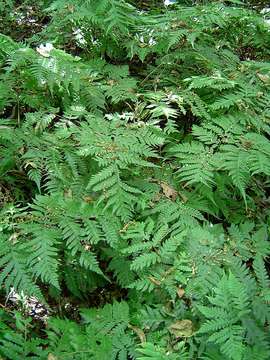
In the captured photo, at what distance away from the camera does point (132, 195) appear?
94.2 inches

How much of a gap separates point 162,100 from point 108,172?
0.80 meters

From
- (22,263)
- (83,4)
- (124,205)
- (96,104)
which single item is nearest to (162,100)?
(96,104)

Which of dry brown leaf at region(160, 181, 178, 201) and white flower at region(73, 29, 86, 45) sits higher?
white flower at region(73, 29, 86, 45)

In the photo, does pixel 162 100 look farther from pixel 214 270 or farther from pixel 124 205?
pixel 214 270

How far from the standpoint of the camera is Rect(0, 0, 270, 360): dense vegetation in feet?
6.73

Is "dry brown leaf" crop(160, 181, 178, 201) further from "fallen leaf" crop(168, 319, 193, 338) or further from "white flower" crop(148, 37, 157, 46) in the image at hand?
"white flower" crop(148, 37, 157, 46)

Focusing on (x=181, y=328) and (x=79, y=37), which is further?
(x=79, y=37)

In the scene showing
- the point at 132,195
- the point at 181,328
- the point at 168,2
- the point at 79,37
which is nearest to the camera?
the point at 181,328

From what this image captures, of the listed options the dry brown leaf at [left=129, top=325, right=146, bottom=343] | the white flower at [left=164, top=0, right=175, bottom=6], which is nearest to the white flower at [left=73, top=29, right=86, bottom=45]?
the white flower at [left=164, top=0, right=175, bottom=6]

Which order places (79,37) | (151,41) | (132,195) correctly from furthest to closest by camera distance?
1. (79,37)
2. (151,41)
3. (132,195)

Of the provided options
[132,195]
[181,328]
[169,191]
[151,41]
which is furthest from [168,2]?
[181,328]

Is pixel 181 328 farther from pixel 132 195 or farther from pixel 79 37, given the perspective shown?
pixel 79 37

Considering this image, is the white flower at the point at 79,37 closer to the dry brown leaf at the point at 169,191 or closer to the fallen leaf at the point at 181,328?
the dry brown leaf at the point at 169,191

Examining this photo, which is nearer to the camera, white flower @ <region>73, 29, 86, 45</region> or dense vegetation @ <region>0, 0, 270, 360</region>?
dense vegetation @ <region>0, 0, 270, 360</region>
